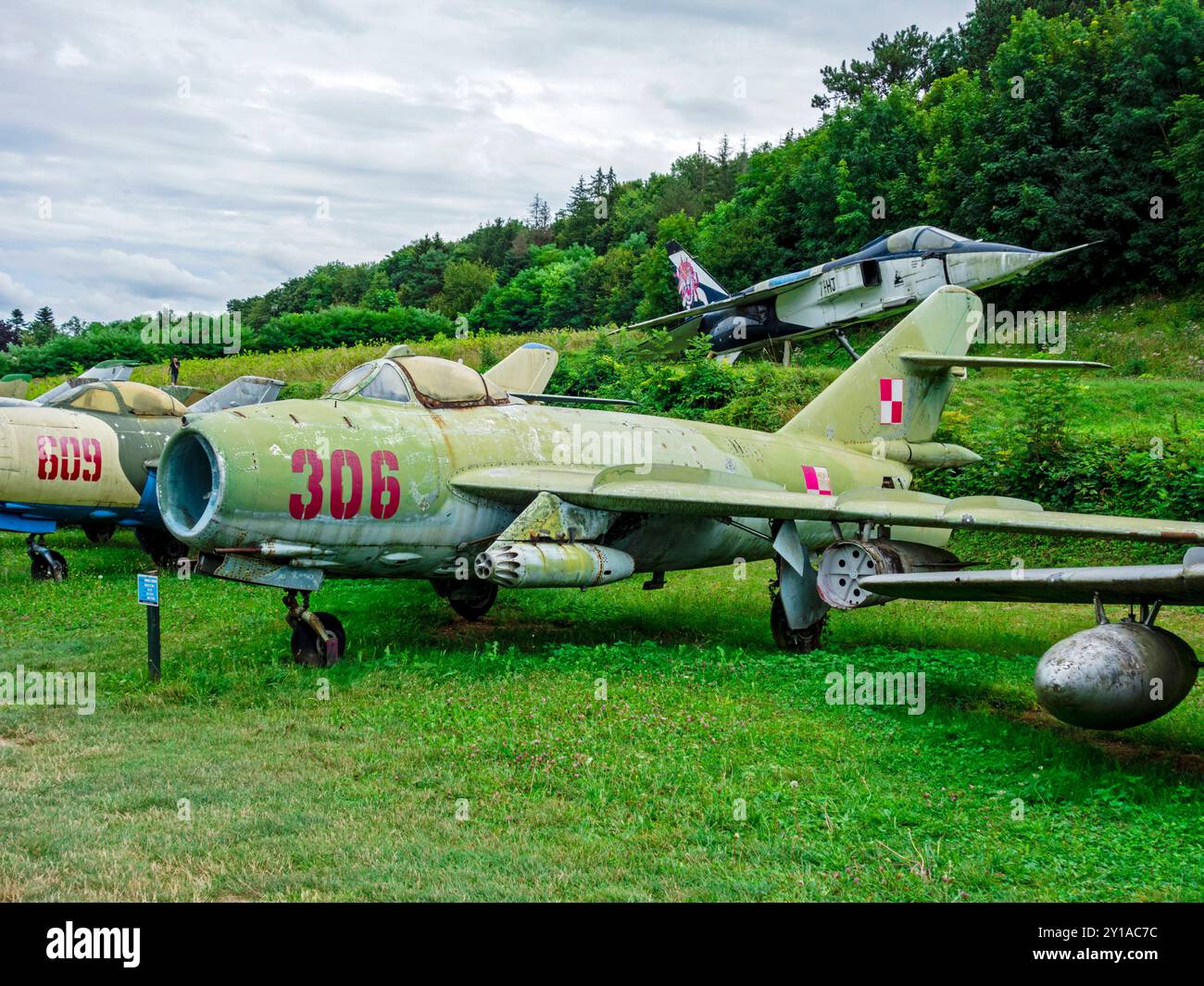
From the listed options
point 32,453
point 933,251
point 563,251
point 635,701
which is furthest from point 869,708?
point 563,251

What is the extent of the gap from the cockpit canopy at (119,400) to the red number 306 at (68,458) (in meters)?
1.11

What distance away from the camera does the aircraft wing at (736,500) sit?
880 cm

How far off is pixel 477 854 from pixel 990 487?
1342cm

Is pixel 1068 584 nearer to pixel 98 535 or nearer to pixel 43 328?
pixel 98 535

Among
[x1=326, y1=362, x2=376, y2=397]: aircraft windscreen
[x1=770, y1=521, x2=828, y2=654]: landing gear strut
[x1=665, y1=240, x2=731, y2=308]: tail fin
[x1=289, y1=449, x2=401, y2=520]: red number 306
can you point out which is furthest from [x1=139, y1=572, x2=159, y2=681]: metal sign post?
[x1=665, y1=240, x2=731, y2=308]: tail fin

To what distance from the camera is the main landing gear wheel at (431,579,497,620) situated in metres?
11.8

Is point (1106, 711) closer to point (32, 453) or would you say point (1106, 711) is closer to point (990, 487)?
point (990, 487)

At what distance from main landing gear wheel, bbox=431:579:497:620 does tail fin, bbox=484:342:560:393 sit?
24.0 feet

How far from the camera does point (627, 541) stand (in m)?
11.1

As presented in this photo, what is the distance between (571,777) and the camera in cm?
673

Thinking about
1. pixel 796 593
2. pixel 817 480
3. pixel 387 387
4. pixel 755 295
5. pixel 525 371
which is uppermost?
pixel 755 295

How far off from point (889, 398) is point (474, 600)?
626 cm

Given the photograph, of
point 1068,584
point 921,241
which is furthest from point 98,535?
point 921,241

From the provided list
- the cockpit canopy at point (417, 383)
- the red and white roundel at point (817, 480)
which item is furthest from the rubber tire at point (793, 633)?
the cockpit canopy at point (417, 383)
